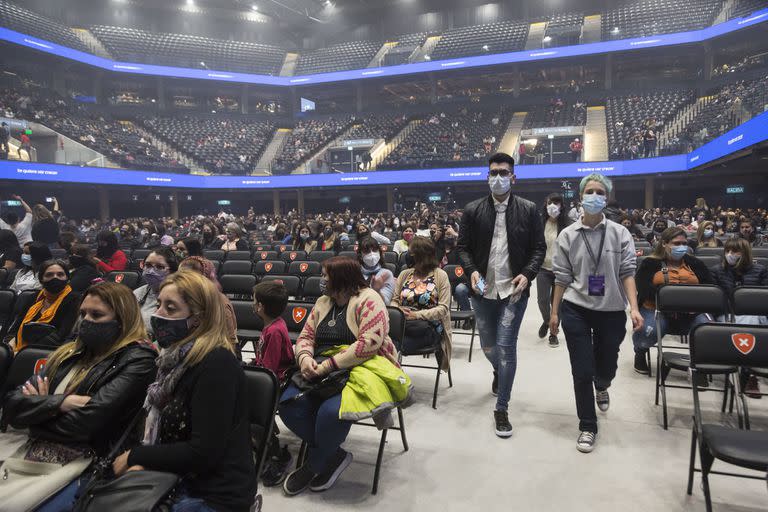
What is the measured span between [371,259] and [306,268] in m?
2.36

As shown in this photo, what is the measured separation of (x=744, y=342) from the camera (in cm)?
258

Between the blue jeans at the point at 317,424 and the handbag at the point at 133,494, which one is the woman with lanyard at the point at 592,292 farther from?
the handbag at the point at 133,494

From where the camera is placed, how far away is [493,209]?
3.27 metres

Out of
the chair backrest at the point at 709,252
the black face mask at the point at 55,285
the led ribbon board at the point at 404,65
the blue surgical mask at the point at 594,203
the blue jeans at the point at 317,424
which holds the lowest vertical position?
the blue jeans at the point at 317,424

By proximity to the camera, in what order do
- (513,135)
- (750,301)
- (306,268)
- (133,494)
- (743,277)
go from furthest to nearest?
(513,135), (306,268), (743,277), (750,301), (133,494)

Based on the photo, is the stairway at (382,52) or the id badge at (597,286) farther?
the stairway at (382,52)

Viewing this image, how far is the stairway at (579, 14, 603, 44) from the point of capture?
990 inches

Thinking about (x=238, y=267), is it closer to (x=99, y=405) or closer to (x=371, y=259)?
(x=371, y=259)

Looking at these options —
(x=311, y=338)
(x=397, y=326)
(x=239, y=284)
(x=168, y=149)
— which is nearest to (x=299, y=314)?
(x=397, y=326)

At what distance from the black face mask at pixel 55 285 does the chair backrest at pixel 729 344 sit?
13.9ft

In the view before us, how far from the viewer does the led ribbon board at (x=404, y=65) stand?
70.5ft

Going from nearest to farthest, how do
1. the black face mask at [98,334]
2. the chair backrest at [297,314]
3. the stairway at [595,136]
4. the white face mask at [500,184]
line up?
the black face mask at [98,334] → the white face mask at [500,184] → the chair backrest at [297,314] → the stairway at [595,136]

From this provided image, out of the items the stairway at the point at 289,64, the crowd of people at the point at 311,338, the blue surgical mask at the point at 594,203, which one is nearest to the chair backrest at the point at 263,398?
the crowd of people at the point at 311,338

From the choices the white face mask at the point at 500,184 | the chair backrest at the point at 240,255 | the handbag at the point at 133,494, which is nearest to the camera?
the handbag at the point at 133,494
